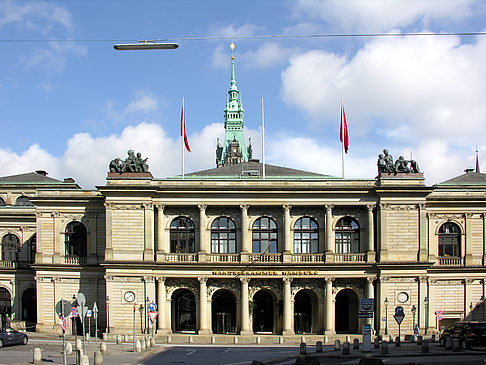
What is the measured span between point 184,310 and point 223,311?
359cm

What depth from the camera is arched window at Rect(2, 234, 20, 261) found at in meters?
68.1

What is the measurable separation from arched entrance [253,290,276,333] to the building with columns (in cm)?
9

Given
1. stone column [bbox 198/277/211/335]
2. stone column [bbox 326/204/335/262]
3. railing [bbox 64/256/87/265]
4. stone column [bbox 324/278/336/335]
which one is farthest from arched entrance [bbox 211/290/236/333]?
railing [bbox 64/256/87/265]

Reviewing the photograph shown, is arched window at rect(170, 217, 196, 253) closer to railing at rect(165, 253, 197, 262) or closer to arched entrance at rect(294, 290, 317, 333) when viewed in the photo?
railing at rect(165, 253, 197, 262)

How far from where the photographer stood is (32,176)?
275ft

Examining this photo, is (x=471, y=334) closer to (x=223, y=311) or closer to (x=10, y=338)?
(x=223, y=311)

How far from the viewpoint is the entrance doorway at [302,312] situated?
59594mm

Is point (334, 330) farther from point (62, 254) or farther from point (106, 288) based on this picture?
point (62, 254)

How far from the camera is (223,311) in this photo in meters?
60.2

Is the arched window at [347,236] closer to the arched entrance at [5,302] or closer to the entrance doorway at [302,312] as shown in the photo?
the entrance doorway at [302,312]

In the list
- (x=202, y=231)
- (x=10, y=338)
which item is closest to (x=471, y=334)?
(x=202, y=231)

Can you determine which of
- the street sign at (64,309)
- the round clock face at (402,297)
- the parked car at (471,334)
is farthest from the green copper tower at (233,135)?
the street sign at (64,309)

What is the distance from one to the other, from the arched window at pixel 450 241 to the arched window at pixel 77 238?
108 ft

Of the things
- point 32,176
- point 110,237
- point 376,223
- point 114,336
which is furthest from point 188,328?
point 32,176
